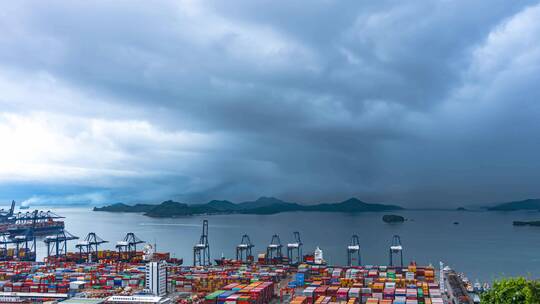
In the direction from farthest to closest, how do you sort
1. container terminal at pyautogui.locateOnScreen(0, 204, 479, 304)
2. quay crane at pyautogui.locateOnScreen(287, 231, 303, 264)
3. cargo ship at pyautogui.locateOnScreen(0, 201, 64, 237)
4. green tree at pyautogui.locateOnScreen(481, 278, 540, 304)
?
cargo ship at pyautogui.locateOnScreen(0, 201, 64, 237) → quay crane at pyautogui.locateOnScreen(287, 231, 303, 264) → container terminal at pyautogui.locateOnScreen(0, 204, 479, 304) → green tree at pyautogui.locateOnScreen(481, 278, 540, 304)

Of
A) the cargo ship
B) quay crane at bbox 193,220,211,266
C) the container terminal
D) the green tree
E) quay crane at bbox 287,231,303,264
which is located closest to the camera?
the green tree

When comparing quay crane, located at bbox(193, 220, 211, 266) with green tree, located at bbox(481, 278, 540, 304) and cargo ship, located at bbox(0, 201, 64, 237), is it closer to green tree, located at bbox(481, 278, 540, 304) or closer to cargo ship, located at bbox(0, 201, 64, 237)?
cargo ship, located at bbox(0, 201, 64, 237)

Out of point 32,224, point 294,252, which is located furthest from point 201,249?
point 32,224

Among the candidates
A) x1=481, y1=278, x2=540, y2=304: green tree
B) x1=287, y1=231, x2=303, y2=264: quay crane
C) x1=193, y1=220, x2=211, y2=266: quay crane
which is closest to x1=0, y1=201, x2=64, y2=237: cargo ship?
x1=193, y1=220, x2=211, y2=266: quay crane

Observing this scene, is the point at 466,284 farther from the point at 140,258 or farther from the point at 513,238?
the point at 513,238

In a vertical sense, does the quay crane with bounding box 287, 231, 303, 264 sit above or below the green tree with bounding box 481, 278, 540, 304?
below

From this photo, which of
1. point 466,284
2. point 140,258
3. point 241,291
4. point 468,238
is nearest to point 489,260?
point 466,284

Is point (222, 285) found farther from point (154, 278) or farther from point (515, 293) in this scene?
point (515, 293)

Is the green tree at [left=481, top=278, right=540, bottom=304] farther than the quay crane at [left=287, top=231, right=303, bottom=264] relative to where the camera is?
No

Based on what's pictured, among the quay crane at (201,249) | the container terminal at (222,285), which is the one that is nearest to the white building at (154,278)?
the container terminal at (222,285)

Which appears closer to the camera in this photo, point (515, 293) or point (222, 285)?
point (515, 293)

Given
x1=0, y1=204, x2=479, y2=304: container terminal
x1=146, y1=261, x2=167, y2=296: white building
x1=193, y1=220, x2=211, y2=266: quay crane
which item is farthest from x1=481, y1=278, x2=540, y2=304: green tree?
x1=193, y1=220, x2=211, y2=266: quay crane
